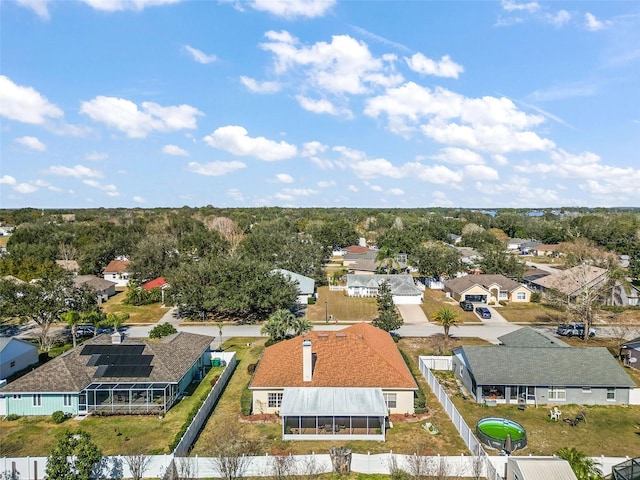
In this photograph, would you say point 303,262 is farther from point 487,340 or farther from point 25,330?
point 25,330

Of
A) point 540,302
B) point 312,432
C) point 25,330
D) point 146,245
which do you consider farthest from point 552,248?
point 25,330

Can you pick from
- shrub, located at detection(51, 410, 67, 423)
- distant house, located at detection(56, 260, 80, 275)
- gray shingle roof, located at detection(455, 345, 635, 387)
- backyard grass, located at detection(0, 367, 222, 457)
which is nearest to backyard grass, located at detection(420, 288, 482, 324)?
gray shingle roof, located at detection(455, 345, 635, 387)

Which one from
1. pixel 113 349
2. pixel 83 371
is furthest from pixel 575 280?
pixel 83 371

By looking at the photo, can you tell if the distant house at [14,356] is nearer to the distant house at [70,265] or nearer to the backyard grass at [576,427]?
the backyard grass at [576,427]

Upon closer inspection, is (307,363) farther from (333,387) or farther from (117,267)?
(117,267)

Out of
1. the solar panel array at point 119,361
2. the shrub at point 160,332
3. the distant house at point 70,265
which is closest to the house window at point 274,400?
the solar panel array at point 119,361
